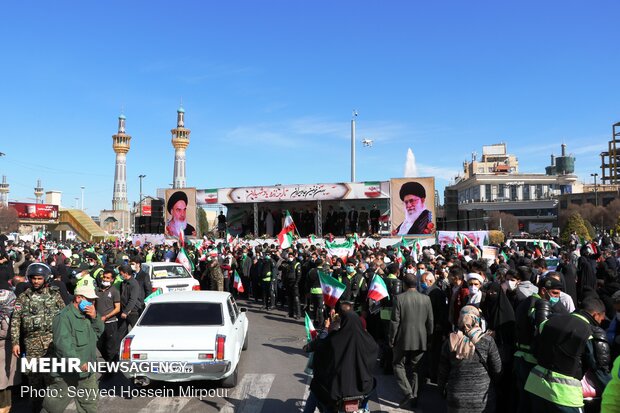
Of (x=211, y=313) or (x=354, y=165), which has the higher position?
(x=354, y=165)

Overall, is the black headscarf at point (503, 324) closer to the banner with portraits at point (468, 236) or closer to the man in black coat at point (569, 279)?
the man in black coat at point (569, 279)

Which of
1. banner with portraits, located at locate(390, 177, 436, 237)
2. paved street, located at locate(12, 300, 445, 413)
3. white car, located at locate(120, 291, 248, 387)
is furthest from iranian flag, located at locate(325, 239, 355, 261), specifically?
white car, located at locate(120, 291, 248, 387)

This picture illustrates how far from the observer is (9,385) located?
18.6 ft

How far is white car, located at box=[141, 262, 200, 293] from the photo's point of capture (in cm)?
1306

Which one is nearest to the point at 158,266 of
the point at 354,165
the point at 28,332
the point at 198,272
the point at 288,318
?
the point at 288,318

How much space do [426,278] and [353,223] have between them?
25.3 meters

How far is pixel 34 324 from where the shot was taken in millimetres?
5738

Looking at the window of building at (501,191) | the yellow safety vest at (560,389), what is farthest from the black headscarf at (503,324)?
the window of building at (501,191)

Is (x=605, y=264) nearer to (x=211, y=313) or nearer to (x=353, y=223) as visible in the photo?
(x=211, y=313)

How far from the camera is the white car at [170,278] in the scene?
514 inches

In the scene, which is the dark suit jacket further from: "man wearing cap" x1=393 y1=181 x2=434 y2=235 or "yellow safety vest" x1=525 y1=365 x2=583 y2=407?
"man wearing cap" x1=393 y1=181 x2=434 y2=235

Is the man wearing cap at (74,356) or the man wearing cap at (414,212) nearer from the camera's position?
the man wearing cap at (74,356)

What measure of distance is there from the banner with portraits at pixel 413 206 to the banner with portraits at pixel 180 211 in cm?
1406

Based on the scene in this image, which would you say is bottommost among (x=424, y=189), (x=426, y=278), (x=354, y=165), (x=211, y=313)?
(x=211, y=313)
